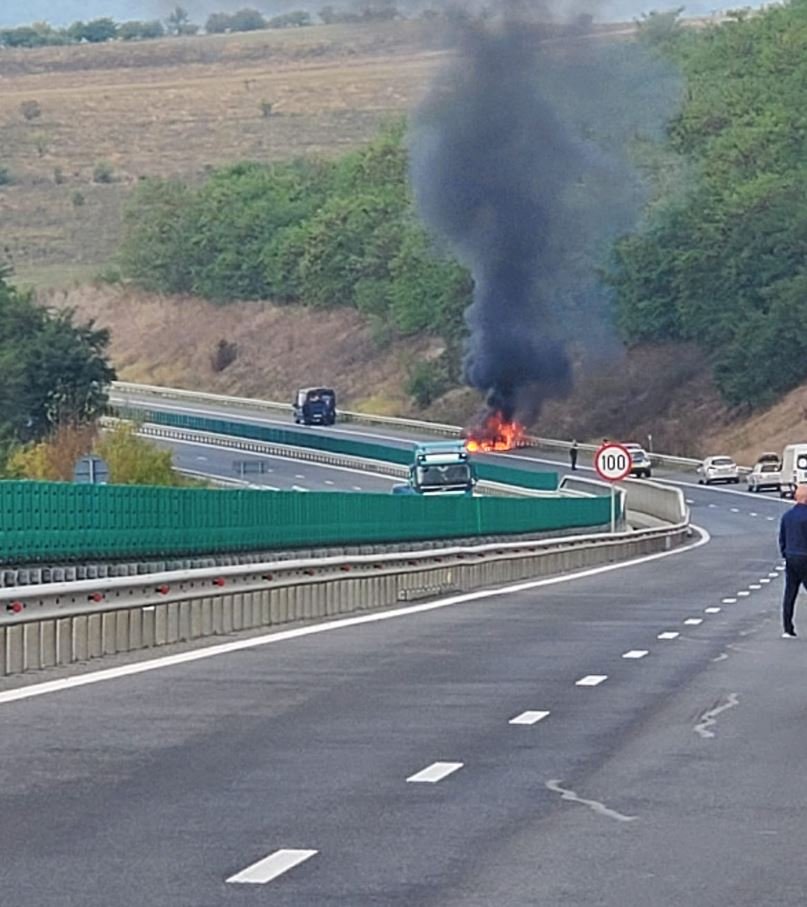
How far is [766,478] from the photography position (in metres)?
104

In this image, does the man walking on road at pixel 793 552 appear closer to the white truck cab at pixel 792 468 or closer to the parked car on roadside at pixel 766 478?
the white truck cab at pixel 792 468

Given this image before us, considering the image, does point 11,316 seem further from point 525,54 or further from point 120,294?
point 120,294

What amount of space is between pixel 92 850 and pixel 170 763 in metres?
3.23

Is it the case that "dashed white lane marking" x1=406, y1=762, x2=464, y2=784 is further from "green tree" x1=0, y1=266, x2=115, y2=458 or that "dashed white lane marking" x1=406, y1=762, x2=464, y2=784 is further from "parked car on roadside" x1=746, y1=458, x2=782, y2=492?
"green tree" x1=0, y1=266, x2=115, y2=458

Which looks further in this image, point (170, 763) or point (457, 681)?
point (457, 681)

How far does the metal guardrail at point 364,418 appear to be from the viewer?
4535 inches

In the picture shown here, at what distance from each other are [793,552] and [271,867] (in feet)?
57.6

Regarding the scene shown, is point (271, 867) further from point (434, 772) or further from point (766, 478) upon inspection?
point (766, 478)

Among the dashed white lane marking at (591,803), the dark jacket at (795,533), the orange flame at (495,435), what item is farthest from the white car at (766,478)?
the dashed white lane marking at (591,803)

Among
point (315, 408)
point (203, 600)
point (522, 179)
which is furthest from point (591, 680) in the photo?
point (315, 408)

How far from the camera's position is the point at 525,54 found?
10475cm

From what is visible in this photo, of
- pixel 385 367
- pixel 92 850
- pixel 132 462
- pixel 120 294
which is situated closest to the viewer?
pixel 92 850

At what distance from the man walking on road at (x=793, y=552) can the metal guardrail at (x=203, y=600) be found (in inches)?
218

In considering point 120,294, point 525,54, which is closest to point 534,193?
point 525,54
